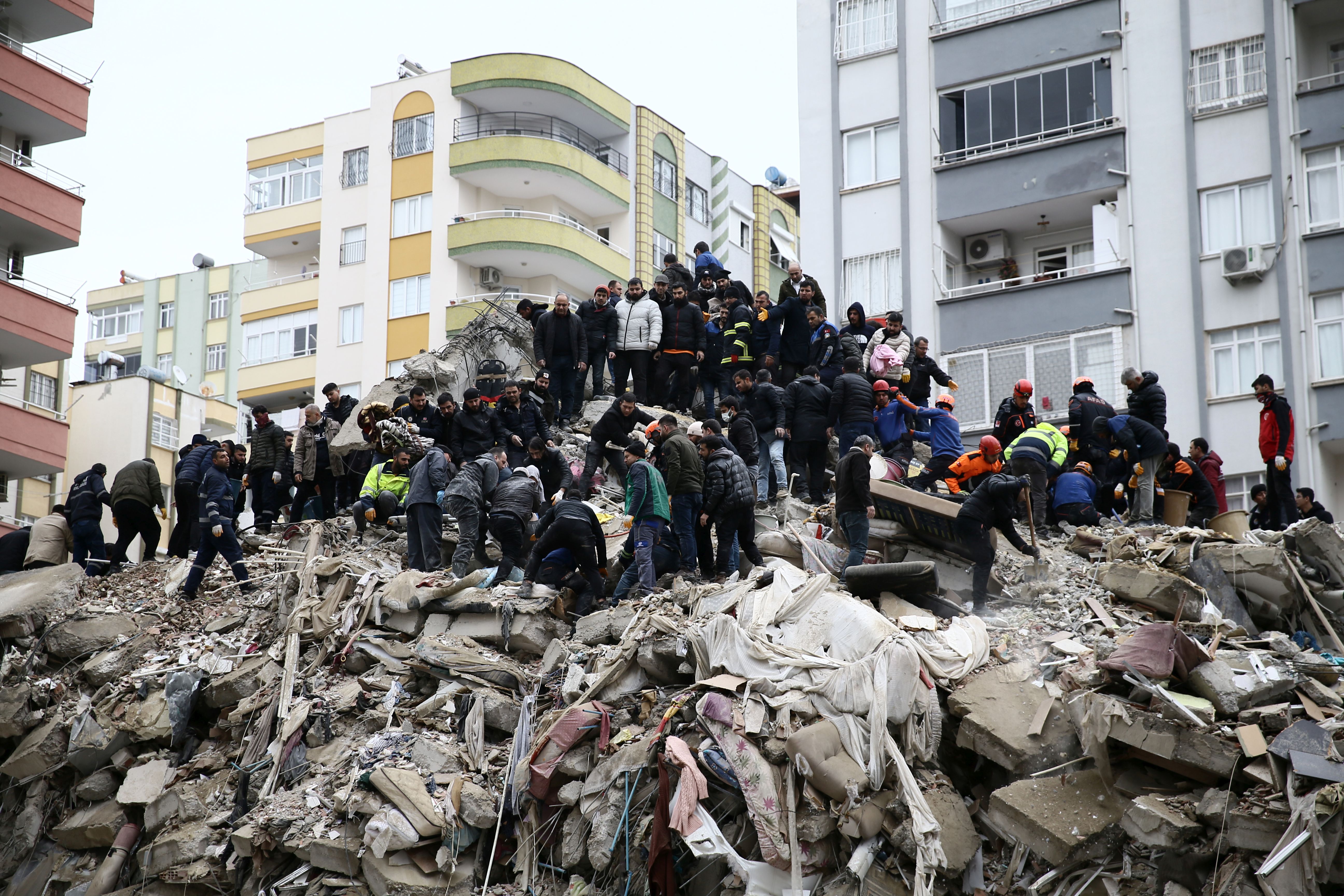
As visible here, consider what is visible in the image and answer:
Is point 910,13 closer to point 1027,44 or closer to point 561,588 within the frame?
point 1027,44

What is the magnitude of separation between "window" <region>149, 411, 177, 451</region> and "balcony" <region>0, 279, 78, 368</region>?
10.8 metres

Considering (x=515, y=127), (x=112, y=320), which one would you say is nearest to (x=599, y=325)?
(x=515, y=127)

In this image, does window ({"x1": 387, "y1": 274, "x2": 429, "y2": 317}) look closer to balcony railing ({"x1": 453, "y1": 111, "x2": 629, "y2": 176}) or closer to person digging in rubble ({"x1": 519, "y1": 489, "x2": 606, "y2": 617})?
balcony railing ({"x1": 453, "y1": 111, "x2": 629, "y2": 176})

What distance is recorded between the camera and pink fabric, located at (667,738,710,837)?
10.4 metres

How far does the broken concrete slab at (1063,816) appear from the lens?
971 centimetres

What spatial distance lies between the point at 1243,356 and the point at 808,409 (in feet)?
34.3

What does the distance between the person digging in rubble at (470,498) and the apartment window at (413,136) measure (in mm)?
24450

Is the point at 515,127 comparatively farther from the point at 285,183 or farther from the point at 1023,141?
the point at 1023,141

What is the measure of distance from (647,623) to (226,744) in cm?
468

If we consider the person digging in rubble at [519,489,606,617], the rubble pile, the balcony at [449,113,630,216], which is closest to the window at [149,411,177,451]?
the balcony at [449,113,630,216]

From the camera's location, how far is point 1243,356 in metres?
23.0

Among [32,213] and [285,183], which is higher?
[285,183]

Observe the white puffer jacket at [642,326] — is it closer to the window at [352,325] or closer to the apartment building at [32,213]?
the apartment building at [32,213]

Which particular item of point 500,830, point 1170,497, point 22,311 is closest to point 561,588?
point 500,830
